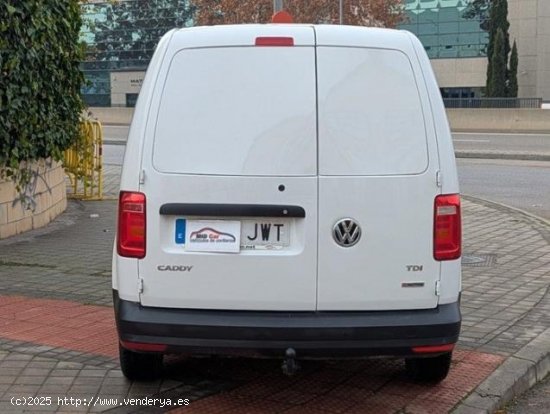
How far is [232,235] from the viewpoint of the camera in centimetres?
408

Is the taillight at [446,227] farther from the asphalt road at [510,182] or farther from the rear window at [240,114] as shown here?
the asphalt road at [510,182]

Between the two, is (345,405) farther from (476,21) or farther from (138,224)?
(476,21)

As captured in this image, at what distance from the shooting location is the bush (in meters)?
9.04

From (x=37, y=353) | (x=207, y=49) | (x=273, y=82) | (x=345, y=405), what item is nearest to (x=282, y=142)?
(x=273, y=82)

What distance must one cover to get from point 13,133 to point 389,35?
21.3 ft

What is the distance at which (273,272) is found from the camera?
4.07 m

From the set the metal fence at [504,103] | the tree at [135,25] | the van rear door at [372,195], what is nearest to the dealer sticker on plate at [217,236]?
the van rear door at [372,195]

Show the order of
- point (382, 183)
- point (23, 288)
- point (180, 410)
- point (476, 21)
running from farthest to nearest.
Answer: point (476, 21) → point (23, 288) → point (180, 410) → point (382, 183)

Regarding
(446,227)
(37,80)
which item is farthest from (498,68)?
(446,227)

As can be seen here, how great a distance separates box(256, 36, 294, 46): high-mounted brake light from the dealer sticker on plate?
960 mm

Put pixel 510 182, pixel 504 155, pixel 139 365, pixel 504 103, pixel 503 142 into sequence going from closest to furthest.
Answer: pixel 139 365 → pixel 510 182 → pixel 504 155 → pixel 503 142 → pixel 504 103

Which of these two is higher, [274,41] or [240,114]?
[274,41]

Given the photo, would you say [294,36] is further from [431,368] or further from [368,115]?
[431,368]

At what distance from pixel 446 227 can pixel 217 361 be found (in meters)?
2.01
